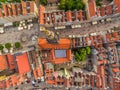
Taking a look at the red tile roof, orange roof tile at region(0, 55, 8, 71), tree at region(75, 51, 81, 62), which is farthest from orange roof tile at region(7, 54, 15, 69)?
the red tile roof

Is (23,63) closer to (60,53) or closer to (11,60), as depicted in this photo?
(11,60)

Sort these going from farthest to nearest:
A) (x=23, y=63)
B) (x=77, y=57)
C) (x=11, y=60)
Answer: (x=77, y=57), (x=11, y=60), (x=23, y=63)

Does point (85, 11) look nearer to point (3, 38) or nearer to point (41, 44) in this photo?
point (41, 44)

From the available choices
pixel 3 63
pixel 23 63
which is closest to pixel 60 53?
pixel 23 63

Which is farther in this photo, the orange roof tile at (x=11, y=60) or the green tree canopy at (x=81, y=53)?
the orange roof tile at (x=11, y=60)

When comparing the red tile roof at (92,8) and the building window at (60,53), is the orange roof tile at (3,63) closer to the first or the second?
the building window at (60,53)

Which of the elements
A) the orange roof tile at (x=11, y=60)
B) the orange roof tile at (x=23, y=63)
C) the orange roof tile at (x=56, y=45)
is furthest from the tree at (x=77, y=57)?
the orange roof tile at (x=11, y=60)

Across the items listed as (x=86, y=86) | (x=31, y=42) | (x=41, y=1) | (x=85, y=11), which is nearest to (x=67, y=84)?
(x=86, y=86)

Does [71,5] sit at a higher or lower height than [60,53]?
higher
